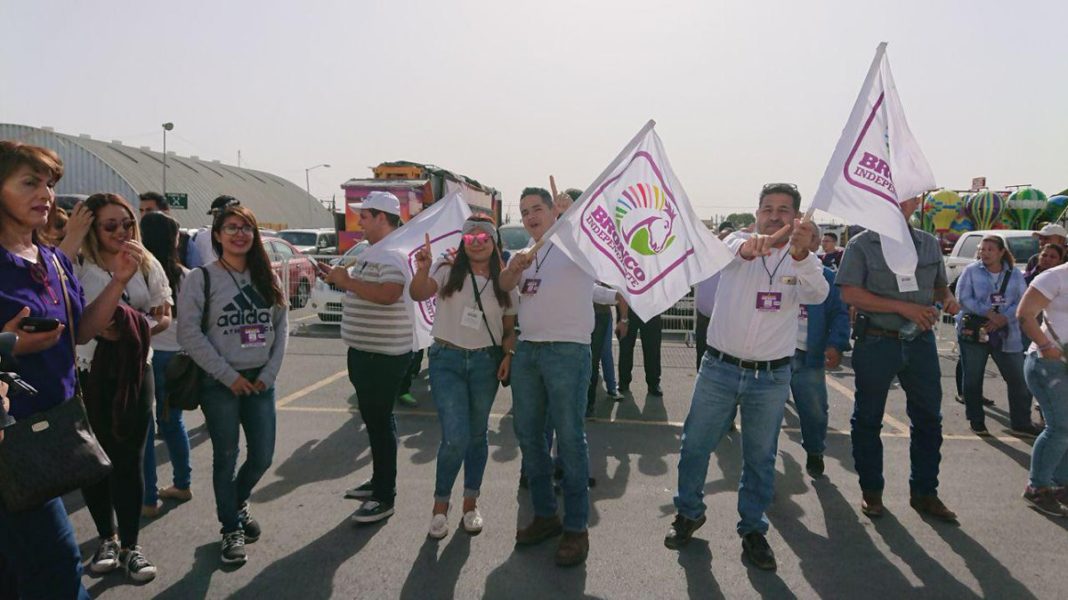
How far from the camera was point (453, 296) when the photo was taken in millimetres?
3729

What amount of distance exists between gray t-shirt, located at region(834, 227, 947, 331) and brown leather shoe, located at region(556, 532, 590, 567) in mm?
2354

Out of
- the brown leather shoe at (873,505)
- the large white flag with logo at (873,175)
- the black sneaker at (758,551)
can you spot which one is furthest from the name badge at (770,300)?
the brown leather shoe at (873,505)

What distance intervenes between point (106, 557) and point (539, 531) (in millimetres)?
2298

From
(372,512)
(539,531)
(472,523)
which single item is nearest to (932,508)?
(539,531)

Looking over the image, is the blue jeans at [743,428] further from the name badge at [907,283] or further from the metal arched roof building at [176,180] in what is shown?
the metal arched roof building at [176,180]

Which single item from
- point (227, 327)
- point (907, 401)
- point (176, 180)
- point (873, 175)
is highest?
point (176, 180)

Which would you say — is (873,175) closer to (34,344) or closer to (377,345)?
(377,345)

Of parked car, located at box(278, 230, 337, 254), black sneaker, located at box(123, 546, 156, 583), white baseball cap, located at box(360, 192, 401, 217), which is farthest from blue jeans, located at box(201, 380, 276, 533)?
parked car, located at box(278, 230, 337, 254)

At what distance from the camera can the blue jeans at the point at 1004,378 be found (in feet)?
19.9

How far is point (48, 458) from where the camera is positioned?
2.11 m

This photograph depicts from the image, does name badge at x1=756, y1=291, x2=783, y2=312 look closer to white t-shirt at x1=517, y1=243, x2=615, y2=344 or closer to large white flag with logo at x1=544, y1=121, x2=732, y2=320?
large white flag with logo at x1=544, y1=121, x2=732, y2=320

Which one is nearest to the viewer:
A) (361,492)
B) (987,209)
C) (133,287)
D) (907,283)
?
(133,287)

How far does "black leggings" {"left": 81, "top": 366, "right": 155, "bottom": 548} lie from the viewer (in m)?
3.26

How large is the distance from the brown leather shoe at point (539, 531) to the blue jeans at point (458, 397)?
0.50m
